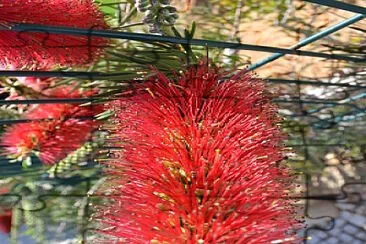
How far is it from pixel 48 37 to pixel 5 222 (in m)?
0.41

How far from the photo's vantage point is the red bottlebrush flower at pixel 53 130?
0.63 metres

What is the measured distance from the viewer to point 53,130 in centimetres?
64

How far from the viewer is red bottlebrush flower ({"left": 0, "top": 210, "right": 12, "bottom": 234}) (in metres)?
0.74

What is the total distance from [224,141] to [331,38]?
60cm

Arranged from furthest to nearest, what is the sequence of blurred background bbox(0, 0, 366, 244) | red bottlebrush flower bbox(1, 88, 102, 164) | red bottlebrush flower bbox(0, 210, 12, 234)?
red bottlebrush flower bbox(0, 210, 12, 234) → red bottlebrush flower bbox(1, 88, 102, 164) → blurred background bbox(0, 0, 366, 244)

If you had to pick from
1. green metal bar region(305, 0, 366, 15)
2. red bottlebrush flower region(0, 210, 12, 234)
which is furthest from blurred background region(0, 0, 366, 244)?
green metal bar region(305, 0, 366, 15)

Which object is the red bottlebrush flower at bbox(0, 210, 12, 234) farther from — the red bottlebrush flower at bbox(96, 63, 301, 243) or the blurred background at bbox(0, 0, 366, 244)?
the red bottlebrush flower at bbox(96, 63, 301, 243)

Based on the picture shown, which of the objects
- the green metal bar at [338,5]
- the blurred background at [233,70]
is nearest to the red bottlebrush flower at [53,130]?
the blurred background at [233,70]

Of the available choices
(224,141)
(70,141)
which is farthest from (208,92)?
(70,141)

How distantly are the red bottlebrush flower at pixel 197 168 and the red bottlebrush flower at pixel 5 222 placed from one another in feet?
1.15

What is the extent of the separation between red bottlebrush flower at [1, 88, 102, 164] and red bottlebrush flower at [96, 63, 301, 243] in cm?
20

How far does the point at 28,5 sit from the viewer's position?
15.8 inches

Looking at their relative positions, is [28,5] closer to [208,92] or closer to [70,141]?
[208,92]

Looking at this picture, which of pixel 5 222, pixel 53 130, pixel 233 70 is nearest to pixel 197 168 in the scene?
pixel 233 70
